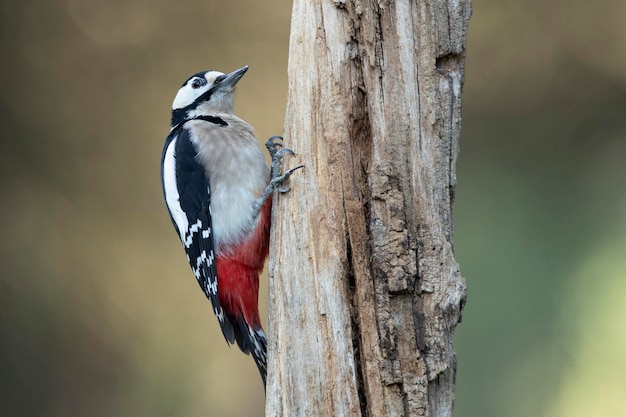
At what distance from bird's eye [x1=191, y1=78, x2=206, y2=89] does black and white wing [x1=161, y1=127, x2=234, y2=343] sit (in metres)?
0.38

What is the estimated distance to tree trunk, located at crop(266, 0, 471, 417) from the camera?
218 centimetres

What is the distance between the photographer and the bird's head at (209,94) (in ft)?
11.4

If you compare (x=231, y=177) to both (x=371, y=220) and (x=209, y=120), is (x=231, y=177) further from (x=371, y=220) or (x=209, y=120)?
(x=371, y=220)

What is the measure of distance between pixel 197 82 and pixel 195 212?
75 cm

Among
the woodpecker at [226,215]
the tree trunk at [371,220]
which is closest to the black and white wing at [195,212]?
the woodpecker at [226,215]

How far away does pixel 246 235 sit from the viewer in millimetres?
2984
